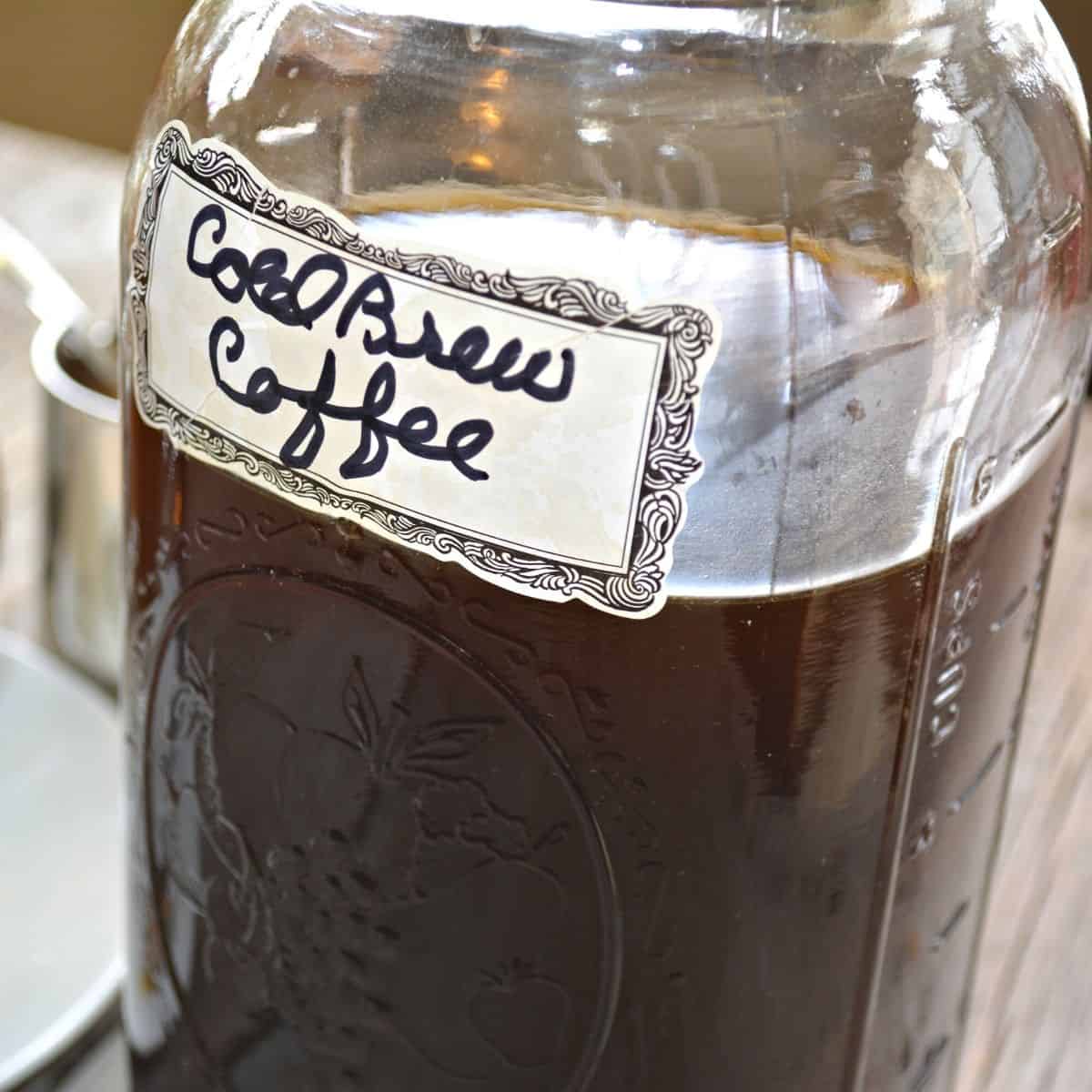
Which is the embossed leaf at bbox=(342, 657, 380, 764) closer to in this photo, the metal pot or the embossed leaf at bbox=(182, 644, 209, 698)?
the embossed leaf at bbox=(182, 644, 209, 698)

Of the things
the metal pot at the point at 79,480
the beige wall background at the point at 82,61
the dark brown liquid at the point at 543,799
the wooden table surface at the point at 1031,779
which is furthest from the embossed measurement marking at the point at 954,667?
the beige wall background at the point at 82,61

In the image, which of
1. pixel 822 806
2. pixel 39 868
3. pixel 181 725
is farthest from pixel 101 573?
pixel 822 806

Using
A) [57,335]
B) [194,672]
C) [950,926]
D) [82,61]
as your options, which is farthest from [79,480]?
[82,61]

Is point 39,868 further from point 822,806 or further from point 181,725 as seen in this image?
point 822,806

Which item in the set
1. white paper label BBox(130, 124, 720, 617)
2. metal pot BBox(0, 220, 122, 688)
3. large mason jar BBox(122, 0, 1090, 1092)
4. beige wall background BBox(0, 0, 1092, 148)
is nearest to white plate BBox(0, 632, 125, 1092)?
metal pot BBox(0, 220, 122, 688)

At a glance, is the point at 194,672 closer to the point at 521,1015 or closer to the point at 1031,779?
the point at 521,1015

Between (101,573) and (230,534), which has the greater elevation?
(230,534)
